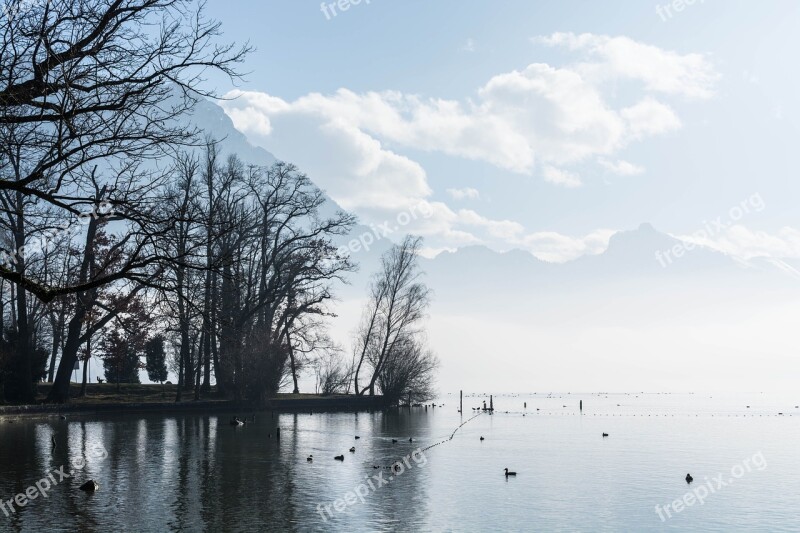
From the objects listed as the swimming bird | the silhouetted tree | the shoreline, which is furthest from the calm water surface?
the silhouetted tree

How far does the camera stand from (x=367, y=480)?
1245 inches

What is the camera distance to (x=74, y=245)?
62.2 m

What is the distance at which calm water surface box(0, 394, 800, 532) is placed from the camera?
23406 millimetres

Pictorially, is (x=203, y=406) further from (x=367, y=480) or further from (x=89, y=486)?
(x=89, y=486)

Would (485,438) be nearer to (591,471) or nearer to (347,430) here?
(347,430)

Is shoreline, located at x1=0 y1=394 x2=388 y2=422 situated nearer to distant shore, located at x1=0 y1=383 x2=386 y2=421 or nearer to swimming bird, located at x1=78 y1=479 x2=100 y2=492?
distant shore, located at x1=0 y1=383 x2=386 y2=421

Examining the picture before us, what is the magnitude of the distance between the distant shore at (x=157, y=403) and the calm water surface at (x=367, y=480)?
2.18 meters

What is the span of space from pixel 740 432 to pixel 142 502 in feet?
197

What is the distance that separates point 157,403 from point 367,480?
1371 inches

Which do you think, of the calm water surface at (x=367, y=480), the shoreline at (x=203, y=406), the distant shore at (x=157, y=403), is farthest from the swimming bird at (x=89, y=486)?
the distant shore at (x=157, y=403)

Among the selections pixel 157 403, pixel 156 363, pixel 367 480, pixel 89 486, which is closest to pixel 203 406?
pixel 157 403

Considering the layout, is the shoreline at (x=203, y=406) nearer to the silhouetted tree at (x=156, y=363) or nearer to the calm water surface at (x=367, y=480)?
the calm water surface at (x=367, y=480)

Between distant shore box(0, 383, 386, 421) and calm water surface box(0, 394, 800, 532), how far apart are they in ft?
7.15

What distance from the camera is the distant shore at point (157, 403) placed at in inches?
2128
